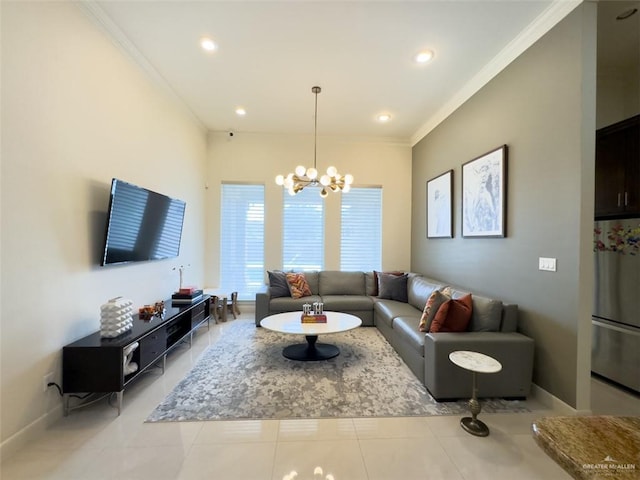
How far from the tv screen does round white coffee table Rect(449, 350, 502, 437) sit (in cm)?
315

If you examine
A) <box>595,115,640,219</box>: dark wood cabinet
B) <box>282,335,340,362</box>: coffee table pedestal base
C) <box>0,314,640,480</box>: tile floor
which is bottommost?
<box>0,314,640,480</box>: tile floor

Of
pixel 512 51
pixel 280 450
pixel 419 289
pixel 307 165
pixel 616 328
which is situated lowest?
pixel 280 450

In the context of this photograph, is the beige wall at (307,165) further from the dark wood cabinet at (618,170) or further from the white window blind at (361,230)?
the dark wood cabinet at (618,170)

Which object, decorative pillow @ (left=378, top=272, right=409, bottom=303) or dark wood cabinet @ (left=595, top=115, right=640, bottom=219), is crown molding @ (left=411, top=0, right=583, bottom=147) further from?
decorative pillow @ (left=378, top=272, right=409, bottom=303)

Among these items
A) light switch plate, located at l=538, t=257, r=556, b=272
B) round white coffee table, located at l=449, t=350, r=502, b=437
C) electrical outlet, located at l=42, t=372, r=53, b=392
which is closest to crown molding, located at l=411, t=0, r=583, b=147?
light switch plate, located at l=538, t=257, r=556, b=272

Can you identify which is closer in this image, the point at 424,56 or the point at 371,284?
the point at 424,56

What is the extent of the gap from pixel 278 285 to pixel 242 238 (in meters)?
1.30

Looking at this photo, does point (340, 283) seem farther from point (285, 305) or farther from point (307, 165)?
point (307, 165)

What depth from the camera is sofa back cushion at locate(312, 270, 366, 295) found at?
5.05m

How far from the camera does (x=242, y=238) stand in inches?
215

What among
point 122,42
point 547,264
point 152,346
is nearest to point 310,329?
point 152,346

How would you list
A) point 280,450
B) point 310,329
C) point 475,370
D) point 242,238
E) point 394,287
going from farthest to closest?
point 242,238
point 394,287
point 310,329
point 475,370
point 280,450

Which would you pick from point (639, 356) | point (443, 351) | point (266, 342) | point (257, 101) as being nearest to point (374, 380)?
point (443, 351)

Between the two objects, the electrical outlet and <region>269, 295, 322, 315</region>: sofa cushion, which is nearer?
the electrical outlet
